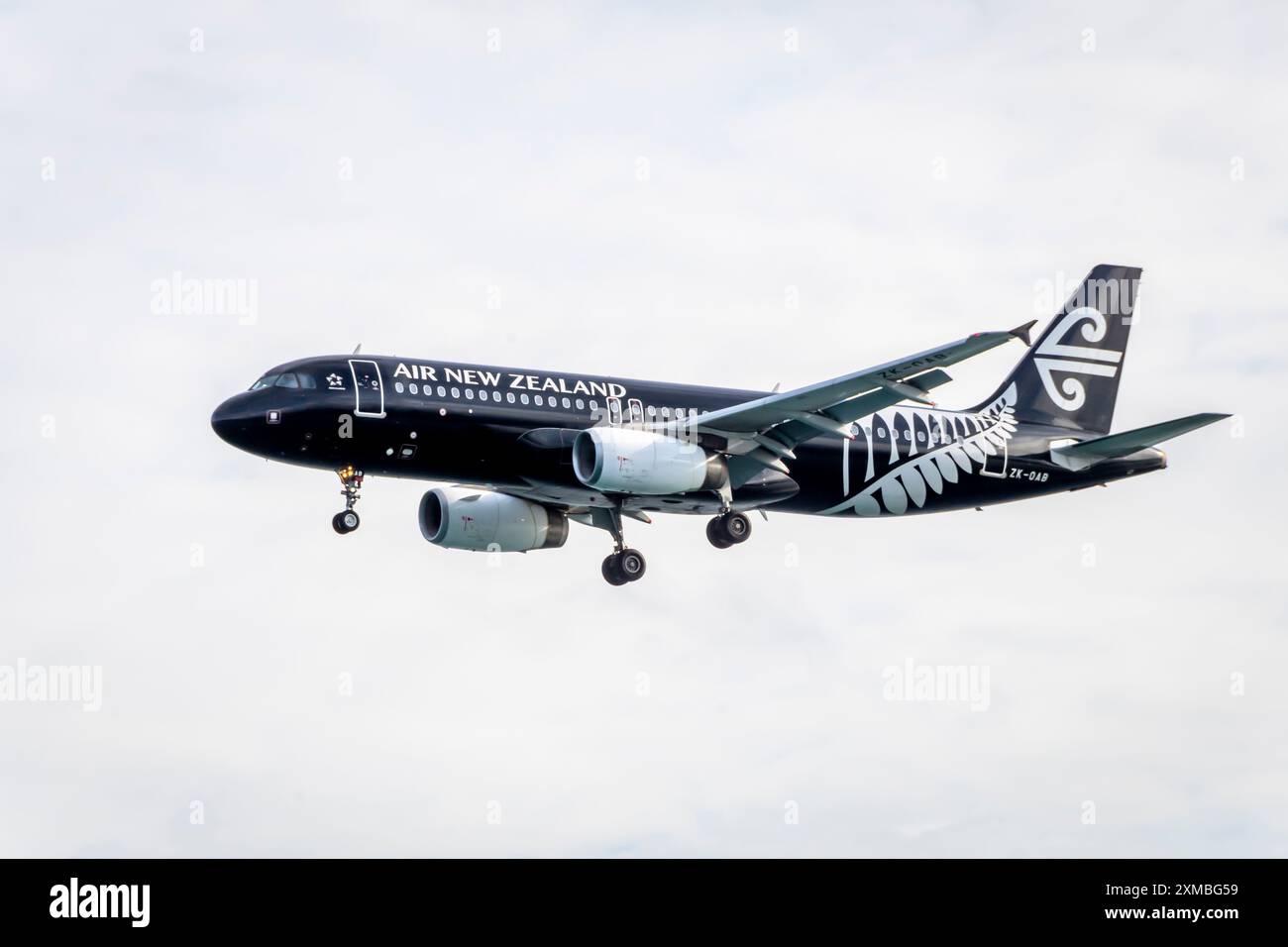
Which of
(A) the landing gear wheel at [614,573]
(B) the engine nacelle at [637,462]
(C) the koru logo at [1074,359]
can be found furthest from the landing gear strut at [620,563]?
(C) the koru logo at [1074,359]

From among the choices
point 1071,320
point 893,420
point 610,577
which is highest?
point 1071,320

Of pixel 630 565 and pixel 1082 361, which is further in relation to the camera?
pixel 1082 361

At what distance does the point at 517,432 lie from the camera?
→ 5234cm

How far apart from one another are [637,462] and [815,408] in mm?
5116

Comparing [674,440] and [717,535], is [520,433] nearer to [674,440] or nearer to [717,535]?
[674,440]

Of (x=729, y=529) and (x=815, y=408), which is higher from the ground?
(x=815, y=408)

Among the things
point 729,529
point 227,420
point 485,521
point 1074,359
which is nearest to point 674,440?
point 729,529

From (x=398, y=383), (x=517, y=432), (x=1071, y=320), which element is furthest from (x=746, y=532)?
(x=1071, y=320)


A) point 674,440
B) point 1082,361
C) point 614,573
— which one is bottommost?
point 614,573

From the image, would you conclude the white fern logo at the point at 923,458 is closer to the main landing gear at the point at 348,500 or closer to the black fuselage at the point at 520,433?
the black fuselage at the point at 520,433

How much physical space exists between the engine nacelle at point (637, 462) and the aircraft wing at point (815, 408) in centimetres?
102

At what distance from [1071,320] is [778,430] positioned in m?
14.3

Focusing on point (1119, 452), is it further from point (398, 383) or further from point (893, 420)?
point (398, 383)

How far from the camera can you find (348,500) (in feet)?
171
